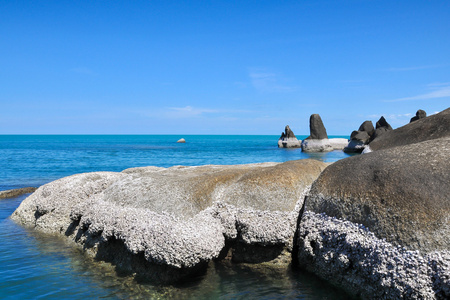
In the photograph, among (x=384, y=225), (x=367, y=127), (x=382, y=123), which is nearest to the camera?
(x=384, y=225)

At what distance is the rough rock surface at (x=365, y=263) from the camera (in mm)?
5684

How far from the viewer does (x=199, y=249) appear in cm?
730

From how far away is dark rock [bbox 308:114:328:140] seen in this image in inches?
2564

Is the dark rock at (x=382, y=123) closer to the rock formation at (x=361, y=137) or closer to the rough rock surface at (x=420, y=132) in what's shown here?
the rock formation at (x=361, y=137)

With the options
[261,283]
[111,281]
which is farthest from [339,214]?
[111,281]

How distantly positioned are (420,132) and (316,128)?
185 feet

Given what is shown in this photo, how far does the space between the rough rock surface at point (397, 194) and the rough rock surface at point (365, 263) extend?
0.19 m

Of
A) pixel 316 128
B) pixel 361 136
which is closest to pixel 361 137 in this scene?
pixel 361 136

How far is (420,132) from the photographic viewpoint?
10125 millimetres

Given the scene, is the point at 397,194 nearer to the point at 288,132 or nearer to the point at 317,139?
the point at 317,139

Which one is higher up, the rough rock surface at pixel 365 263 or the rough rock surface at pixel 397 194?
the rough rock surface at pixel 397 194

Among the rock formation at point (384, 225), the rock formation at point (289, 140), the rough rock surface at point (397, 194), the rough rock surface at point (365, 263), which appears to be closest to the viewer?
the rough rock surface at point (365, 263)

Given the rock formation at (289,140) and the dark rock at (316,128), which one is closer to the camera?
the dark rock at (316,128)

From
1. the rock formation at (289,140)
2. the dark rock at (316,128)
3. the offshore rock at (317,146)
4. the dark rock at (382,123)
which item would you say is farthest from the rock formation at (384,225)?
the rock formation at (289,140)
